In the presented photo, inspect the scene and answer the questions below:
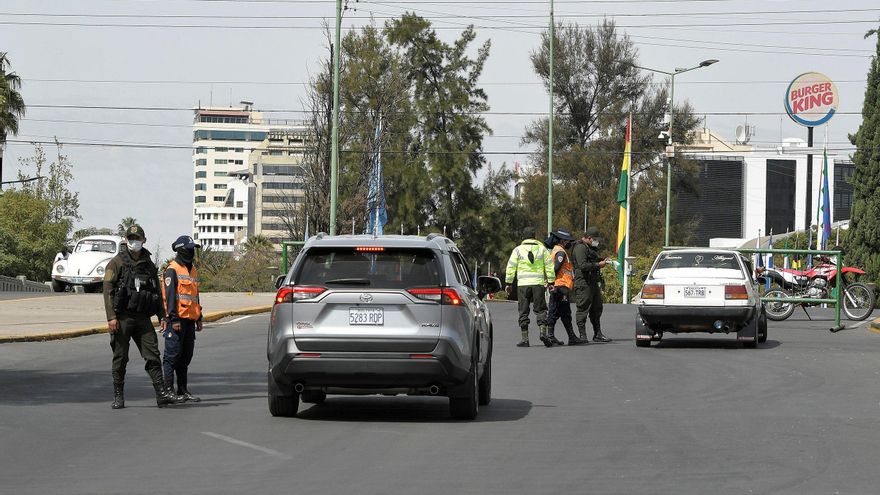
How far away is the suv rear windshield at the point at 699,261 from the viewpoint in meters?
23.6

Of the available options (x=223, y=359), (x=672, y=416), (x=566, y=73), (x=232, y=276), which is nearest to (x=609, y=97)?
(x=566, y=73)

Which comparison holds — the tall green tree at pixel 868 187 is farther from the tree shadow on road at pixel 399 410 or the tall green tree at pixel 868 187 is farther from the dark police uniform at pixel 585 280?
the tree shadow on road at pixel 399 410

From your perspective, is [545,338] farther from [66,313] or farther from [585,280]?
[66,313]

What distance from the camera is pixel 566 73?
8381 cm

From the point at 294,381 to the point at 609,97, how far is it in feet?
238

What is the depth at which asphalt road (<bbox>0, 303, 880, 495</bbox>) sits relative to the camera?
943 centimetres

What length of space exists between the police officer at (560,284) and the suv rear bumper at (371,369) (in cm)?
1096

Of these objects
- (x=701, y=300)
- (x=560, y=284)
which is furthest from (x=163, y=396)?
(x=701, y=300)

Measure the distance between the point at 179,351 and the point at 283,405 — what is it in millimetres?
1945

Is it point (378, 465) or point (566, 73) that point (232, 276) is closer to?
point (566, 73)

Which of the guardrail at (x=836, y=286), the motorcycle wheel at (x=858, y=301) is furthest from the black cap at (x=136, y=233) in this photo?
the motorcycle wheel at (x=858, y=301)

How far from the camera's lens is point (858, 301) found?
31516mm

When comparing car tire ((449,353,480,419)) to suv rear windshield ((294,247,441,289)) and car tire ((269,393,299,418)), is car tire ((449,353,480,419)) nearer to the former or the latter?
suv rear windshield ((294,247,441,289))

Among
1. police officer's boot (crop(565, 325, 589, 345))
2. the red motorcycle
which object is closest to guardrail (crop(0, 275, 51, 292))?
the red motorcycle
